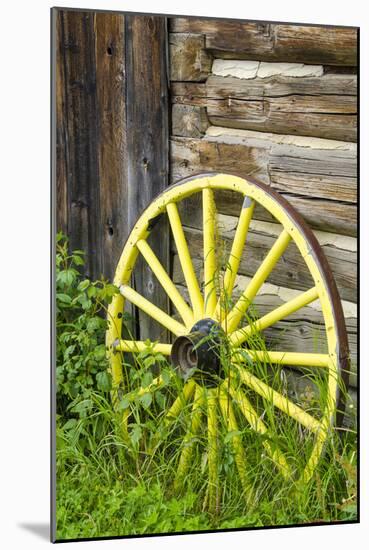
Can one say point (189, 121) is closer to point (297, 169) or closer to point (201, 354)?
point (297, 169)

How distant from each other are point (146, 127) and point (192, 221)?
0.37 meters

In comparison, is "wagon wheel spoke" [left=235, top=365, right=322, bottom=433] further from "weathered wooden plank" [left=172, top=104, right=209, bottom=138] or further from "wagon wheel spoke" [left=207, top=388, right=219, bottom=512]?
"weathered wooden plank" [left=172, top=104, right=209, bottom=138]

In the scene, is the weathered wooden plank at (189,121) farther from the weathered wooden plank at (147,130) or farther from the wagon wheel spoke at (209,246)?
the wagon wheel spoke at (209,246)

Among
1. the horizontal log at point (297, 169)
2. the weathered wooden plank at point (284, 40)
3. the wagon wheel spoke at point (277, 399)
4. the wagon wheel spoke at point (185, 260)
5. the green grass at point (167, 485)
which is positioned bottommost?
the green grass at point (167, 485)

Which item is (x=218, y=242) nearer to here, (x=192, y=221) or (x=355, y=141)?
(x=192, y=221)

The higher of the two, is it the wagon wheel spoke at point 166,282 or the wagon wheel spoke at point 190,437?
the wagon wheel spoke at point 166,282

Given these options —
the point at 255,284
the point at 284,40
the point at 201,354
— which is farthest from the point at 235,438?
the point at 284,40

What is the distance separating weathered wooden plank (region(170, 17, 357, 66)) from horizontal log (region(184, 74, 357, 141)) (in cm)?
7

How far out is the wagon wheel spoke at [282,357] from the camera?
445 centimetres

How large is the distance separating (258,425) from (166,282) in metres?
0.61

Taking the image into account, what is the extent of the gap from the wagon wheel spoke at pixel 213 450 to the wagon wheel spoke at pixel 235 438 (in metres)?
0.03

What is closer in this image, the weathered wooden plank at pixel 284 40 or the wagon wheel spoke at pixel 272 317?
the wagon wheel spoke at pixel 272 317

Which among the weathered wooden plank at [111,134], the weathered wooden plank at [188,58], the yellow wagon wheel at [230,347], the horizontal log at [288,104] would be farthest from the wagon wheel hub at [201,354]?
the weathered wooden plank at [188,58]

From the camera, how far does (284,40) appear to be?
4566 millimetres
